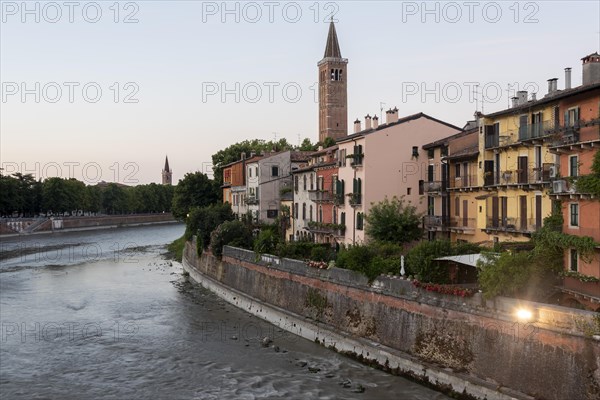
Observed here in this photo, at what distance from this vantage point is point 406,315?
23.7 metres

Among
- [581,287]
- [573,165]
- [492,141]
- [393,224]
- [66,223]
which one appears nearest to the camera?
[581,287]

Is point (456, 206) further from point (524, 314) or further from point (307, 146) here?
point (307, 146)

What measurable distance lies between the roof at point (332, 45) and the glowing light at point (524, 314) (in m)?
101

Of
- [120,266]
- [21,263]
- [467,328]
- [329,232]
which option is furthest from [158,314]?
[21,263]

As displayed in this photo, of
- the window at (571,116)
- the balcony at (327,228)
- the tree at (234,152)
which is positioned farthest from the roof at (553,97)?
the tree at (234,152)

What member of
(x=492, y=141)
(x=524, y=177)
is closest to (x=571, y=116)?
(x=524, y=177)

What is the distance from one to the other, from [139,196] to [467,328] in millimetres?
142668

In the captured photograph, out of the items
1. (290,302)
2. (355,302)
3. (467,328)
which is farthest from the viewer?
(290,302)

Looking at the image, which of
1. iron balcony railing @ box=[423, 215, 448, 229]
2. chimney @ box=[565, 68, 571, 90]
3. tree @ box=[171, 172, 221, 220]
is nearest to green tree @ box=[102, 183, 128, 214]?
tree @ box=[171, 172, 221, 220]

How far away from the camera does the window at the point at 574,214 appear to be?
21.1 meters

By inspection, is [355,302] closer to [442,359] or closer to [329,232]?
[442,359]

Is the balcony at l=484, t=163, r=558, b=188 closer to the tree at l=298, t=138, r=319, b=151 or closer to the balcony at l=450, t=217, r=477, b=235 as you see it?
the balcony at l=450, t=217, r=477, b=235

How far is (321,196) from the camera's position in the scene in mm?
42938

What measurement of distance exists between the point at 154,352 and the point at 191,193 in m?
50.6
